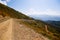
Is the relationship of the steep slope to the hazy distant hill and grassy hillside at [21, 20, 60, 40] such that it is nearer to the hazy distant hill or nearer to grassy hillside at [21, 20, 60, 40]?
the hazy distant hill

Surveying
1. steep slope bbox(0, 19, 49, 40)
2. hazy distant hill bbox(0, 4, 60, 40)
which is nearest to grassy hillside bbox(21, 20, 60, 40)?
hazy distant hill bbox(0, 4, 60, 40)

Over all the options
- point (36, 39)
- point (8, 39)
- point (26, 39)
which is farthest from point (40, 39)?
point (8, 39)

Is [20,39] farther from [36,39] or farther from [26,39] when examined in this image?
[36,39]

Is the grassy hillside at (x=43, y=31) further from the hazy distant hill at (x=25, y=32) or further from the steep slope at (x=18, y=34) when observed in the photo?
the steep slope at (x=18, y=34)

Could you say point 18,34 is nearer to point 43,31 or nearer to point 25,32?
point 25,32

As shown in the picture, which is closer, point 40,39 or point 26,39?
point 26,39

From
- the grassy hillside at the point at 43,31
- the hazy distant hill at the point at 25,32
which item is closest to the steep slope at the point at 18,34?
the hazy distant hill at the point at 25,32

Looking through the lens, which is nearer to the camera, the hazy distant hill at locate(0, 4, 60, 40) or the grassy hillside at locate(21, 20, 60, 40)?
the hazy distant hill at locate(0, 4, 60, 40)

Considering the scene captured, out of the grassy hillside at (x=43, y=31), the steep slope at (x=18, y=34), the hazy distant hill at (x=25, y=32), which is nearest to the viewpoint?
the steep slope at (x=18, y=34)

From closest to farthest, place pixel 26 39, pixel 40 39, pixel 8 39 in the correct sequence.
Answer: pixel 8 39 < pixel 26 39 < pixel 40 39

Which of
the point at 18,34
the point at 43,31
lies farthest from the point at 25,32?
the point at 43,31

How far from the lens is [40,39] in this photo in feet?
56.9

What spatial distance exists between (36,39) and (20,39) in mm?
1939

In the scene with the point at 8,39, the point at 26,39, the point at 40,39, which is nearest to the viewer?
the point at 8,39
